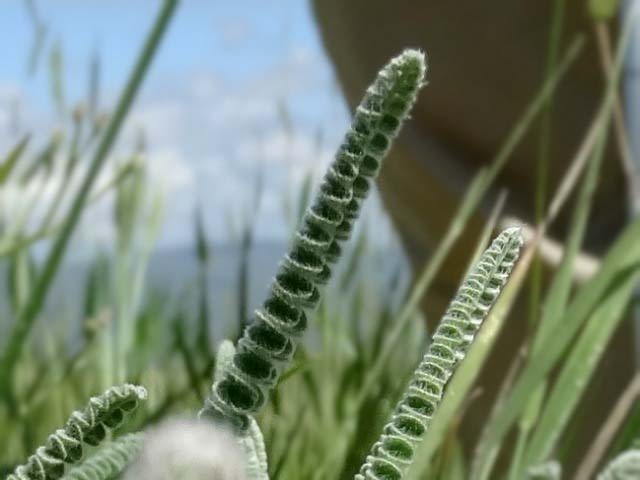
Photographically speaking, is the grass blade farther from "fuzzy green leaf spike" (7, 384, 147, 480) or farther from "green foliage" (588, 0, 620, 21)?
"green foliage" (588, 0, 620, 21)

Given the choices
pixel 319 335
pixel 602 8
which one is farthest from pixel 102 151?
pixel 319 335

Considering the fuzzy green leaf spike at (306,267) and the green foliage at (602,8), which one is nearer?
the fuzzy green leaf spike at (306,267)

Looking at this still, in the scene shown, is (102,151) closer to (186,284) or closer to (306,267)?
(306,267)

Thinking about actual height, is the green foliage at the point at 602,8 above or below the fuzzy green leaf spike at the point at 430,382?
above

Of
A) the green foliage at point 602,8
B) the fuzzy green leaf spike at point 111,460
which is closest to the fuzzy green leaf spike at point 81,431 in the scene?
the fuzzy green leaf spike at point 111,460

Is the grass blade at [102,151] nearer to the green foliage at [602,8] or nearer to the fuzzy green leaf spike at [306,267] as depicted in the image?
the fuzzy green leaf spike at [306,267]

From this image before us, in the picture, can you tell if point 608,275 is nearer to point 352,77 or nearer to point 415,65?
point 415,65
